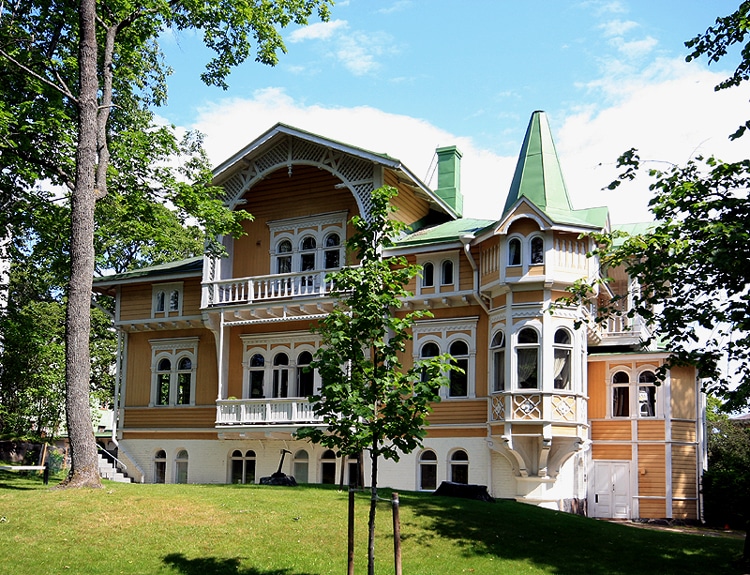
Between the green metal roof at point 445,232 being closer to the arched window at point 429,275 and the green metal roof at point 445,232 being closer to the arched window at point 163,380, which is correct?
the arched window at point 429,275

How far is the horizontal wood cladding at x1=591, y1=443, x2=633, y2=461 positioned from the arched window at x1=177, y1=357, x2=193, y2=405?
13.2 metres

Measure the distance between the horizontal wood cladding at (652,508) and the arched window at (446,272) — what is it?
8.37 meters

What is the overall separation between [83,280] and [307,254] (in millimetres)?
9358

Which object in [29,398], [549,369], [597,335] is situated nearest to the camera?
[549,369]

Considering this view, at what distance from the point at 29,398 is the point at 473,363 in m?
19.1

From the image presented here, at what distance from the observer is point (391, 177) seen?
26.0m

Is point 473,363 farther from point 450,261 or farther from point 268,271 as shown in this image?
point 268,271

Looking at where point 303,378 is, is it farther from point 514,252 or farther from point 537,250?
point 537,250

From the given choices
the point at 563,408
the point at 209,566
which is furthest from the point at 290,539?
the point at 563,408

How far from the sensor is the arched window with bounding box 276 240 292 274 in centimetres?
2808

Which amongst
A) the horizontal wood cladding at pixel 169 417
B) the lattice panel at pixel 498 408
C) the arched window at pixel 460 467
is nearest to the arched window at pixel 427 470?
the arched window at pixel 460 467

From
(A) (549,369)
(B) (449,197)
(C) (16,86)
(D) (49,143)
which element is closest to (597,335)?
(A) (549,369)

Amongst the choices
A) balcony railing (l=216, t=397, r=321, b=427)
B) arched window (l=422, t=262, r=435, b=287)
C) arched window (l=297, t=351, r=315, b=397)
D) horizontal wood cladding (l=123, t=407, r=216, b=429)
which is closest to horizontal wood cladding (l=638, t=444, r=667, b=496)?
arched window (l=422, t=262, r=435, b=287)

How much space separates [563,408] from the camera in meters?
22.5
